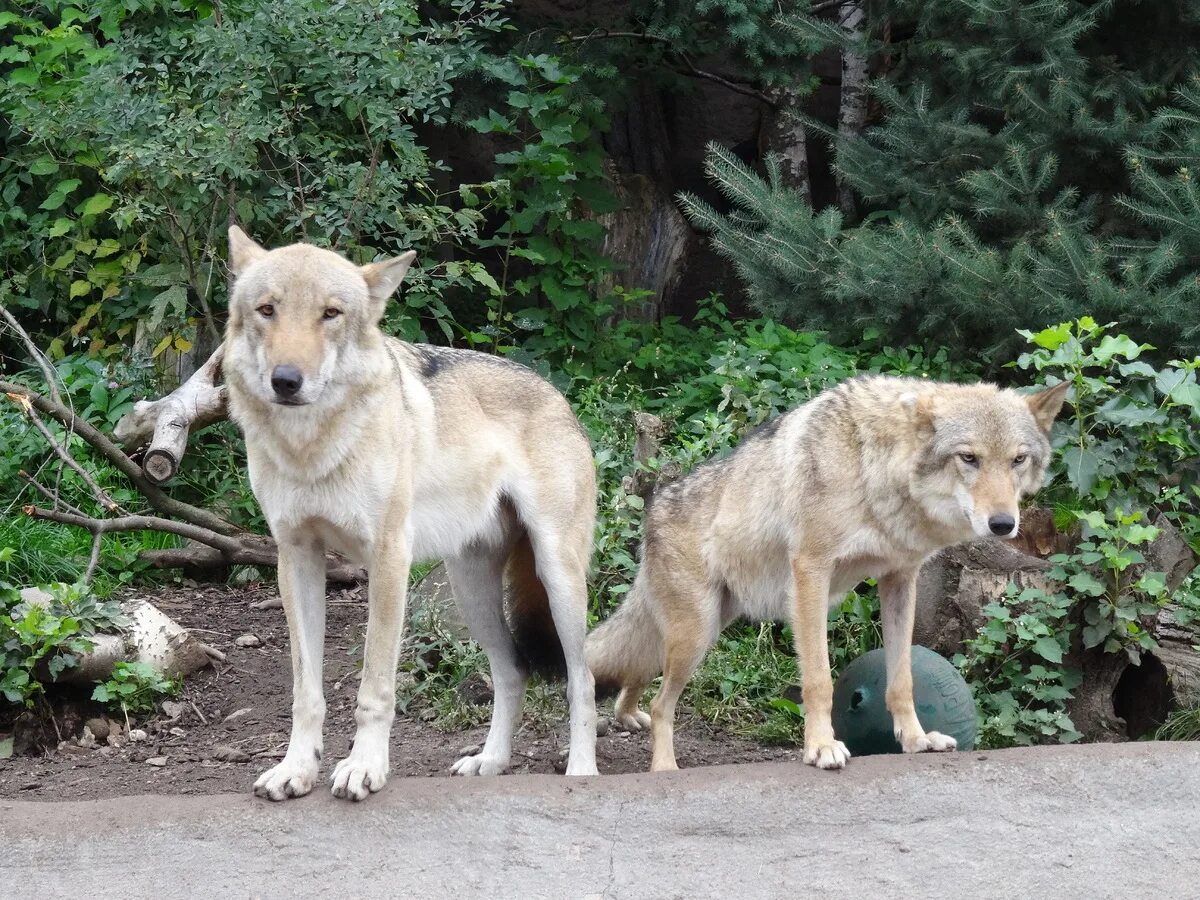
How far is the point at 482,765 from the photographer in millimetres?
5461

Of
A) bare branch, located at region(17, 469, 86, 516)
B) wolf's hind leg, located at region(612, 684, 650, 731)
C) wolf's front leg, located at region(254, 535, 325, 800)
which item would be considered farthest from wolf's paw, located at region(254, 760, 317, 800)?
bare branch, located at region(17, 469, 86, 516)

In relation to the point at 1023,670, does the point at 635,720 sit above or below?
below

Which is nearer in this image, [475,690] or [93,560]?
[475,690]

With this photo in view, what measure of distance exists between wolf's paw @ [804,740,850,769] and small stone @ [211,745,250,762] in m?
2.71

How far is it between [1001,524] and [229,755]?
11.7 feet

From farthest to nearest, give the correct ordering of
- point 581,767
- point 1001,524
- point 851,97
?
point 851,97, point 581,767, point 1001,524

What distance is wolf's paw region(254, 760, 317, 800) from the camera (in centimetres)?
432

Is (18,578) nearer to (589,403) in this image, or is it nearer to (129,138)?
(129,138)

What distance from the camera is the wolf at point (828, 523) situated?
4.77m

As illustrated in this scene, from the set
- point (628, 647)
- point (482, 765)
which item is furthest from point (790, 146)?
point (482, 765)

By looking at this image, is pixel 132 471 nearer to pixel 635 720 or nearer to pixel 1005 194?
pixel 635 720

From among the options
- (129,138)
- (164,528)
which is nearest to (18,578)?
(164,528)

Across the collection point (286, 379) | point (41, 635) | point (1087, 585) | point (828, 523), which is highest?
point (286, 379)

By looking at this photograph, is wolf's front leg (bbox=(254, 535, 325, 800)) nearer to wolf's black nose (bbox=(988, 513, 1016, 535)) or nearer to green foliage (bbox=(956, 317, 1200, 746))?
wolf's black nose (bbox=(988, 513, 1016, 535))
